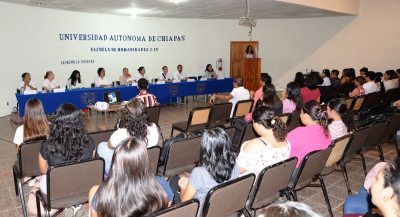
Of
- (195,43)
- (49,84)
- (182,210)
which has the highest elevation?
(195,43)

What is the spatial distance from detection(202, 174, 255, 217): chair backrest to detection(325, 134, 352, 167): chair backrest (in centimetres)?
126

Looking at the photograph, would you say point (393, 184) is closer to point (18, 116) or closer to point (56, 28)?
point (18, 116)

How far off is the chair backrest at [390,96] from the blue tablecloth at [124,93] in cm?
539

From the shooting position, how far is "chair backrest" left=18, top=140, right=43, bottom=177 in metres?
3.10

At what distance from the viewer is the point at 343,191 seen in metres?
3.93

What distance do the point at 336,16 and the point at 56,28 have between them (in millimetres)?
9210

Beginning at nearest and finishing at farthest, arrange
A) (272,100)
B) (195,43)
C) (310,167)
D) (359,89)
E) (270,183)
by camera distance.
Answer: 1. (270,183)
2. (310,167)
3. (272,100)
4. (359,89)
5. (195,43)

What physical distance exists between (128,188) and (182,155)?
1.60 metres

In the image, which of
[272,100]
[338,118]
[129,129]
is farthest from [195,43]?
[129,129]

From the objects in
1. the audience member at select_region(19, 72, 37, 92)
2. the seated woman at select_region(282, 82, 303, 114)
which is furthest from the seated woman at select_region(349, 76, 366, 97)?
the audience member at select_region(19, 72, 37, 92)

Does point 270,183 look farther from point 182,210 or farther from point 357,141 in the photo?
point 357,141

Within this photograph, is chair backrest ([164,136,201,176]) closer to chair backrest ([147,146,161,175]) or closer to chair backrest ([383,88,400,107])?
chair backrest ([147,146,161,175])

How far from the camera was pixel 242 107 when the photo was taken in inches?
225

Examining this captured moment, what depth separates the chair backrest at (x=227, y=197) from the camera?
2.02m
